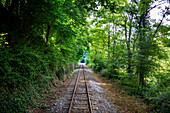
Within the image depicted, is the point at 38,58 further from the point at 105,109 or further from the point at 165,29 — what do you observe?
the point at 165,29

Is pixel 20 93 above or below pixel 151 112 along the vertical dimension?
above

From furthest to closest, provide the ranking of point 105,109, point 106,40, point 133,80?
point 106,40
point 133,80
point 105,109

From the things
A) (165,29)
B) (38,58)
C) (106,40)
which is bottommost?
(38,58)

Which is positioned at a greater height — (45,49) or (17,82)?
(45,49)

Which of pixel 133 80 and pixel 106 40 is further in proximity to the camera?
pixel 106 40

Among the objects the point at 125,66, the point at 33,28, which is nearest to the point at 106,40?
the point at 125,66

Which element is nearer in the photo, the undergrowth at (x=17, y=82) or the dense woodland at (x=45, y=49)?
the undergrowth at (x=17, y=82)

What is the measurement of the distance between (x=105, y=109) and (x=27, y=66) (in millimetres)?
4604

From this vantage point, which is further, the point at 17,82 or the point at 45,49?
the point at 45,49

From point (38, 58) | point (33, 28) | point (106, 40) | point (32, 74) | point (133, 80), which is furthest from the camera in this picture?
point (106, 40)

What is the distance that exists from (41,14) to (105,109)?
654 cm

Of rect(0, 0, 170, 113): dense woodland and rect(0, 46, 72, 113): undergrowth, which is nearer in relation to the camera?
rect(0, 46, 72, 113): undergrowth

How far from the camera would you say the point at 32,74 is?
18.5 feet

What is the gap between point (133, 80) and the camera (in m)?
8.60
